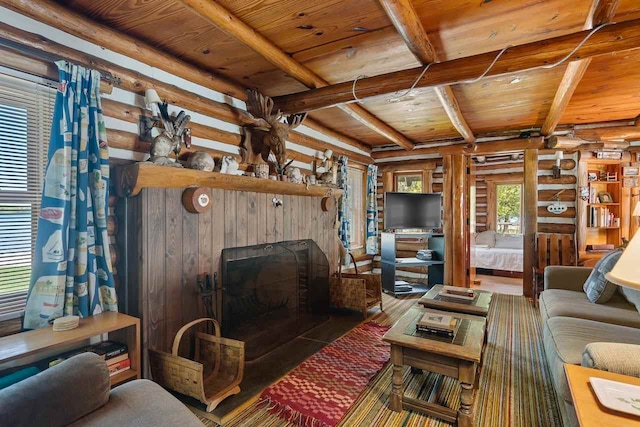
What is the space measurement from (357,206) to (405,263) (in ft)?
4.68

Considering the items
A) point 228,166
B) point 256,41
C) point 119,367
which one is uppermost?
point 256,41

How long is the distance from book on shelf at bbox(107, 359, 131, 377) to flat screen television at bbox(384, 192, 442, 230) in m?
4.31

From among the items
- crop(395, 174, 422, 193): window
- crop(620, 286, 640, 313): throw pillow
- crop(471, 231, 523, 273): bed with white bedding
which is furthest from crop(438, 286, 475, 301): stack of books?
crop(395, 174, 422, 193): window

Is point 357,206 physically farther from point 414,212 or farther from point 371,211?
point 414,212

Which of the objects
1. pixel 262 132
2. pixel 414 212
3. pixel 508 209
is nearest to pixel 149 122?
pixel 262 132

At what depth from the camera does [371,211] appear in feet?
19.8

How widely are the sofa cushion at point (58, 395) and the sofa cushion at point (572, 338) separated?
2.40 meters

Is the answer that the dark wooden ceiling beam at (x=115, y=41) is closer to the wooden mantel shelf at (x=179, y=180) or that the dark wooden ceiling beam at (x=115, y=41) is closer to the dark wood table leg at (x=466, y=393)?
the wooden mantel shelf at (x=179, y=180)

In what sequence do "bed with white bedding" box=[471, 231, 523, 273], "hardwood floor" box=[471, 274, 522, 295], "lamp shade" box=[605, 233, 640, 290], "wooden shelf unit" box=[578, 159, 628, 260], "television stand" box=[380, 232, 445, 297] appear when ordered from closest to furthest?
1. "lamp shade" box=[605, 233, 640, 290]
2. "wooden shelf unit" box=[578, 159, 628, 260]
3. "television stand" box=[380, 232, 445, 297]
4. "hardwood floor" box=[471, 274, 522, 295]
5. "bed with white bedding" box=[471, 231, 523, 273]

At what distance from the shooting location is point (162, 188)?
2.38 m

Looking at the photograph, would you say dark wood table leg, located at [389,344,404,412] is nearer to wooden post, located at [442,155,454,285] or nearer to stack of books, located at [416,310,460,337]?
stack of books, located at [416,310,460,337]

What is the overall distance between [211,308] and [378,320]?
211cm

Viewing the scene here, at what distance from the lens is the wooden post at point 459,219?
546 cm

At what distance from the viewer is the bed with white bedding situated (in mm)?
6703
